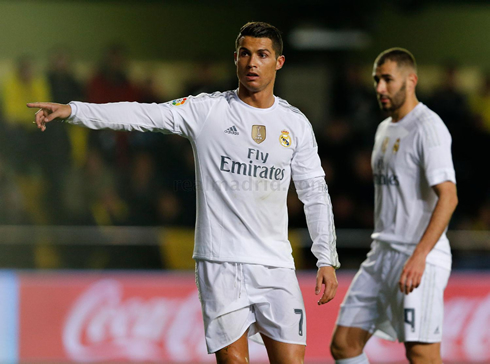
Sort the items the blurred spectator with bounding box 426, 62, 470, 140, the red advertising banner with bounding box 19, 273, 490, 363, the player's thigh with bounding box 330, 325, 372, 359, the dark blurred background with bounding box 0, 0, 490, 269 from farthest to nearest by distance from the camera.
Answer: the blurred spectator with bounding box 426, 62, 470, 140
the dark blurred background with bounding box 0, 0, 490, 269
the red advertising banner with bounding box 19, 273, 490, 363
the player's thigh with bounding box 330, 325, 372, 359

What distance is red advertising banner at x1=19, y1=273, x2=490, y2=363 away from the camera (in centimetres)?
640

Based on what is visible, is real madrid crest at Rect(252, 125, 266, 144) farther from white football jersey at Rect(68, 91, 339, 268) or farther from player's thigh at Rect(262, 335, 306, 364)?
player's thigh at Rect(262, 335, 306, 364)

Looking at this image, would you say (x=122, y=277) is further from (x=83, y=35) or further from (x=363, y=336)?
(x=83, y=35)

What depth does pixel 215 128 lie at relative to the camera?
140 inches

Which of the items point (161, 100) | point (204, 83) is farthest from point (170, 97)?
point (204, 83)

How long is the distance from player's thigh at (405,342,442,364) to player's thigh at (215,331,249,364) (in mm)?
1104

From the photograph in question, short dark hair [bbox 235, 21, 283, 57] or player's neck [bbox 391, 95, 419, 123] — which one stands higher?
short dark hair [bbox 235, 21, 283, 57]

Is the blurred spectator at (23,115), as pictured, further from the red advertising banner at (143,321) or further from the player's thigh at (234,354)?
the player's thigh at (234,354)

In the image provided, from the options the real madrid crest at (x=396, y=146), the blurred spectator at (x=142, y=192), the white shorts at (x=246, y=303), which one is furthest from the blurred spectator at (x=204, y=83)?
the white shorts at (x=246, y=303)

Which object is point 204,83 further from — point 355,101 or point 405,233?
point 405,233

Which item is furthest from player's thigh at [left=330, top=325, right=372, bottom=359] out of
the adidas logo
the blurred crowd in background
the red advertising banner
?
the blurred crowd in background

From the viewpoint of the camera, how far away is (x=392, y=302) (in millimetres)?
4168

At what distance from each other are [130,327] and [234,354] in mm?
3244

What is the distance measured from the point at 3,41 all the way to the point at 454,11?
7021 mm
